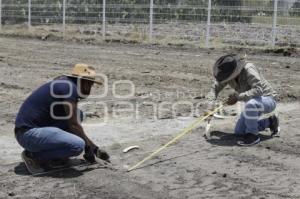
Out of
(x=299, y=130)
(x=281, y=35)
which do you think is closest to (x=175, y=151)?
(x=299, y=130)

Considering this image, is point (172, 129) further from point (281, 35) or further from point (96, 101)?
point (281, 35)

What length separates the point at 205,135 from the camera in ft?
27.6

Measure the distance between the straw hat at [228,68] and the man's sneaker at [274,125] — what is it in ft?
3.04

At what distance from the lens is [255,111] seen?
25.6 feet

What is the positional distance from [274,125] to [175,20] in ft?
51.4

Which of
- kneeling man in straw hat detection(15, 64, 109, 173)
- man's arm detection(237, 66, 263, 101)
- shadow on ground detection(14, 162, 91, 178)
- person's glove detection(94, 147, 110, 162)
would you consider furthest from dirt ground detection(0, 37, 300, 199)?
man's arm detection(237, 66, 263, 101)

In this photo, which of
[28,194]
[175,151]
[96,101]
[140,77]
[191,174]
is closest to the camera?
[28,194]

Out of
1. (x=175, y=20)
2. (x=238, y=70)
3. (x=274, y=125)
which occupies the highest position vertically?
(x=175, y=20)

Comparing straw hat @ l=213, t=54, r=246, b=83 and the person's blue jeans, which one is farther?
the person's blue jeans

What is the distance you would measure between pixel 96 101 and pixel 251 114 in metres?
4.01

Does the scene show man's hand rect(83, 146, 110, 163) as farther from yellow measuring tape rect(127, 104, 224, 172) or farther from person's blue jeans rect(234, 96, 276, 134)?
person's blue jeans rect(234, 96, 276, 134)

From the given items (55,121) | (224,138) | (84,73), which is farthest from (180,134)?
(84,73)

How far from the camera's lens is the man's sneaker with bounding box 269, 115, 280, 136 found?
816cm

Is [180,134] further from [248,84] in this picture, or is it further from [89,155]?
[89,155]
